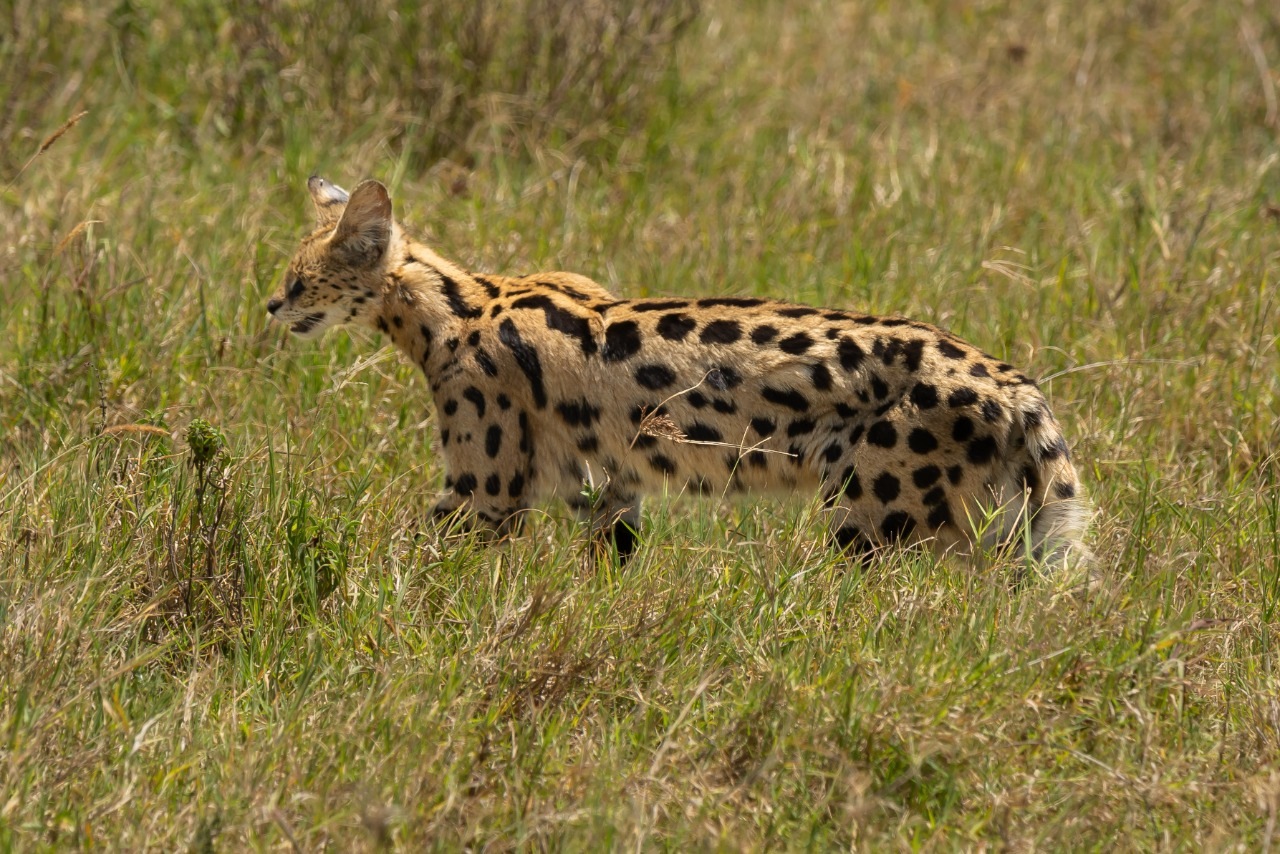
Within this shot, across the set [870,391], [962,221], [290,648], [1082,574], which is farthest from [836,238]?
[290,648]

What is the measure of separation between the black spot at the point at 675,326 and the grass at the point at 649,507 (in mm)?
669

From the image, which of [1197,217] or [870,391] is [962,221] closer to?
[1197,217]

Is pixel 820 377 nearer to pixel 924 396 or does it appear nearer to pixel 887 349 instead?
pixel 887 349

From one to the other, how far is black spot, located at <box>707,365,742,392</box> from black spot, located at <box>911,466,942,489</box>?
71 cm

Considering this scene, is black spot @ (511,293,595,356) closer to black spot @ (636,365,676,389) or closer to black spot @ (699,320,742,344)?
black spot @ (636,365,676,389)

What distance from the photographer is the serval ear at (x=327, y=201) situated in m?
6.41

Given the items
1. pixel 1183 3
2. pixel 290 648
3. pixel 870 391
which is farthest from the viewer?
pixel 1183 3

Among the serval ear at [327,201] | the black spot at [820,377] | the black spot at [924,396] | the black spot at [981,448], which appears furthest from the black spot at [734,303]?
the serval ear at [327,201]

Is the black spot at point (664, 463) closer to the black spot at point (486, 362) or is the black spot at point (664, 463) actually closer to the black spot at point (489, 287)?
the black spot at point (486, 362)

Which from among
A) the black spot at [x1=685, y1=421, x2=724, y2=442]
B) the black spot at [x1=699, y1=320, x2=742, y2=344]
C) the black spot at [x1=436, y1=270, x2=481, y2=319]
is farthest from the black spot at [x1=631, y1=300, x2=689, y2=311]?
the black spot at [x1=436, y1=270, x2=481, y2=319]

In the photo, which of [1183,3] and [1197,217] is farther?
[1183,3]

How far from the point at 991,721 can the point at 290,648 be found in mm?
2039

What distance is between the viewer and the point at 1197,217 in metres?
8.22

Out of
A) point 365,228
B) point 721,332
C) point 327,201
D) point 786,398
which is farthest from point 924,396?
point 327,201
